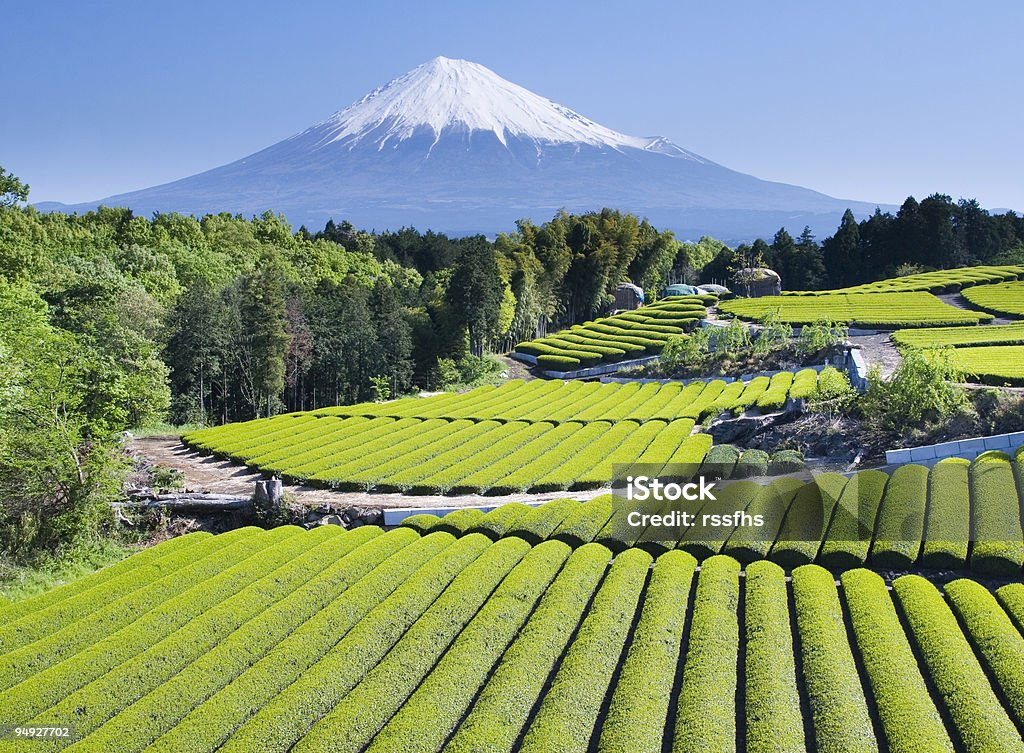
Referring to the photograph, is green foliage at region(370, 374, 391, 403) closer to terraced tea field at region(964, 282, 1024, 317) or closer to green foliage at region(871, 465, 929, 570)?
green foliage at region(871, 465, 929, 570)

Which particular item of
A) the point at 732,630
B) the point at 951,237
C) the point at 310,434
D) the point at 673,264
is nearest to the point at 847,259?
the point at 951,237

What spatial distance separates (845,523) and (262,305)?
36.3 meters

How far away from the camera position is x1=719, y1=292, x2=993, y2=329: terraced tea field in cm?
4928

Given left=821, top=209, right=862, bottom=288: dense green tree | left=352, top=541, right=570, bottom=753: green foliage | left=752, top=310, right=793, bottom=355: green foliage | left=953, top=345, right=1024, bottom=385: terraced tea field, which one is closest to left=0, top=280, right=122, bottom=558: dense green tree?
left=352, top=541, right=570, bottom=753: green foliage

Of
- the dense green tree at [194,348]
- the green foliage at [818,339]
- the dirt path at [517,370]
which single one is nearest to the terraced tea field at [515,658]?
the green foliage at [818,339]

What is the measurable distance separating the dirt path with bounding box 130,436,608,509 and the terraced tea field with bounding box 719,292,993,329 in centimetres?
3175

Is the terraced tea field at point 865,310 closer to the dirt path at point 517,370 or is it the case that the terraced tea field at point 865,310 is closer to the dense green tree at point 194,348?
the dirt path at point 517,370

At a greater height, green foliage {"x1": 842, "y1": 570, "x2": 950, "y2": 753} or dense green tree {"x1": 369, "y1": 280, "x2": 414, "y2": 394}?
dense green tree {"x1": 369, "y1": 280, "x2": 414, "y2": 394}

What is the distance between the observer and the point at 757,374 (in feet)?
146

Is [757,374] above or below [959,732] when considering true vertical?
Result: above

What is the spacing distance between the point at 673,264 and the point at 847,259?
72.1 ft

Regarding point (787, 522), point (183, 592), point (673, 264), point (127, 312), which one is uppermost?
point (673, 264)

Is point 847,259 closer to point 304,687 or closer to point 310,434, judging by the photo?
point 310,434

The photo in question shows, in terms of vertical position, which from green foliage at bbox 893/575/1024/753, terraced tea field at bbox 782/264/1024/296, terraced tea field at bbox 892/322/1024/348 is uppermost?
terraced tea field at bbox 782/264/1024/296
